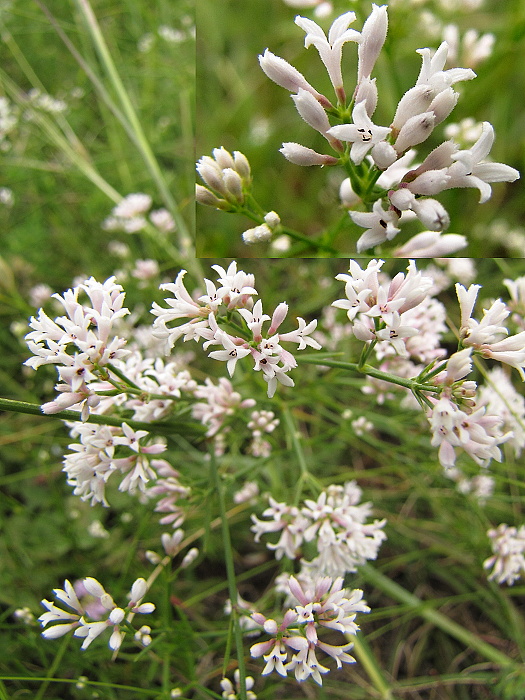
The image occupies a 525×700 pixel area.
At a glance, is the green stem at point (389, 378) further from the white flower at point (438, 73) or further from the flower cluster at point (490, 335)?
the white flower at point (438, 73)

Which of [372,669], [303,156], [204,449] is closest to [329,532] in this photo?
[372,669]

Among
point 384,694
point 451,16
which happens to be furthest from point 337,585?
point 451,16

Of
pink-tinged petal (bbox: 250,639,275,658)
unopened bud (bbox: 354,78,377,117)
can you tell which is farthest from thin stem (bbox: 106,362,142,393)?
unopened bud (bbox: 354,78,377,117)

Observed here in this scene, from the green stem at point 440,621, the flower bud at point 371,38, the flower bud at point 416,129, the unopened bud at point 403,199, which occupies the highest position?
the flower bud at point 371,38

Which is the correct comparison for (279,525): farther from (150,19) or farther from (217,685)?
(150,19)

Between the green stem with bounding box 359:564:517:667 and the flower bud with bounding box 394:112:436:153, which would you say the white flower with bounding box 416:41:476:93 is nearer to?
the flower bud with bounding box 394:112:436:153

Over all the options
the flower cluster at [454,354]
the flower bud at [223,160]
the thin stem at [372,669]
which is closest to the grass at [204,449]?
the thin stem at [372,669]

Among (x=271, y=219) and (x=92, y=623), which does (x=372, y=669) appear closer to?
(x=92, y=623)
